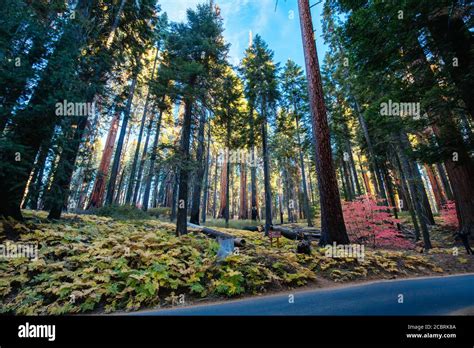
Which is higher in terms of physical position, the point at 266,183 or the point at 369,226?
the point at 266,183

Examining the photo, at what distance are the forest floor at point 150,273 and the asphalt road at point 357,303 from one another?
56 cm

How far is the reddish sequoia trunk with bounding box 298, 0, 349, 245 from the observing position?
22.2 ft

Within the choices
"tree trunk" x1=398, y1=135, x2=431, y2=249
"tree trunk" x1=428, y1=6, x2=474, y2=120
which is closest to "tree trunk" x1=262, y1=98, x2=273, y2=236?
"tree trunk" x1=398, y1=135, x2=431, y2=249

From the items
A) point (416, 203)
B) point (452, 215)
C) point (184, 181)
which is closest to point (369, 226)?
point (416, 203)

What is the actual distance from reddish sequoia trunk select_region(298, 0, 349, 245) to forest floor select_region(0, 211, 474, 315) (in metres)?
0.83

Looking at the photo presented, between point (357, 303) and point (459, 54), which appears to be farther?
point (459, 54)

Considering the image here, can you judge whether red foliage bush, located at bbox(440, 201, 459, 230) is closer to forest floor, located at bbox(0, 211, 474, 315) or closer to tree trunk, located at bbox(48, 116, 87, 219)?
forest floor, located at bbox(0, 211, 474, 315)

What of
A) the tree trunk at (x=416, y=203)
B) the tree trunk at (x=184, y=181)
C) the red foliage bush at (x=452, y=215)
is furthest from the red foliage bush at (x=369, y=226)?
the tree trunk at (x=184, y=181)

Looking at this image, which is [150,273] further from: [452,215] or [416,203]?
[452,215]

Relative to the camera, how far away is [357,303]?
371 cm

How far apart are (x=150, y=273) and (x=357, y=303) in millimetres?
4462

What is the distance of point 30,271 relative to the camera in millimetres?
4824

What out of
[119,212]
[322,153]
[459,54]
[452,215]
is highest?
[459,54]
